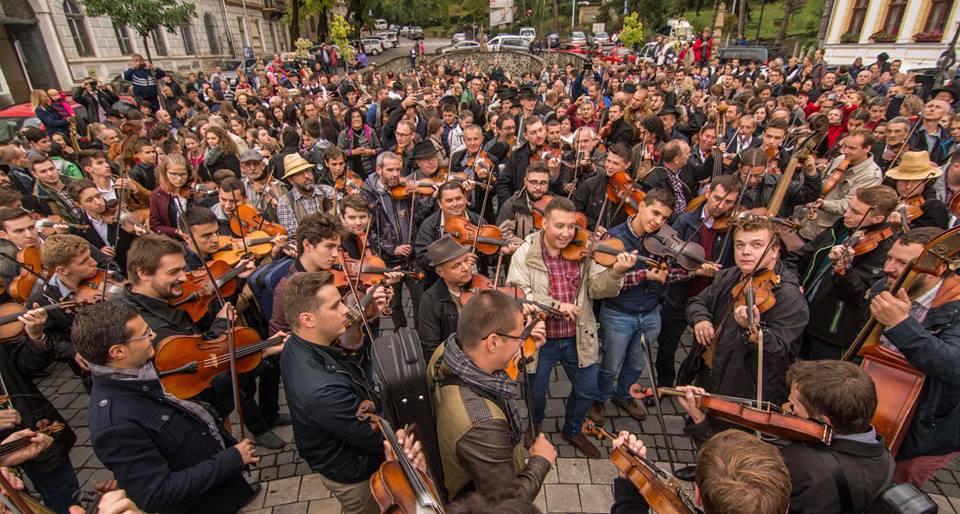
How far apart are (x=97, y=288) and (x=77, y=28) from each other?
26.6 m

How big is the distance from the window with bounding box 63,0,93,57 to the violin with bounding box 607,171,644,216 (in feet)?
90.9

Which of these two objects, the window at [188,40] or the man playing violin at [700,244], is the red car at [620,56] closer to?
the man playing violin at [700,244]

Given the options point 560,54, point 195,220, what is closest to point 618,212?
point 195,220

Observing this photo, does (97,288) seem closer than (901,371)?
No

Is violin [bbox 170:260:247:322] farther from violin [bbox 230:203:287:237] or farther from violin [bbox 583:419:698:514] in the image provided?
violin [bbox 583:419:698:514]

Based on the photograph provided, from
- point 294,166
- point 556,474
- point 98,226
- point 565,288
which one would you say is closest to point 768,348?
point 565,288

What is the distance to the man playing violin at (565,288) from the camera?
3.52m

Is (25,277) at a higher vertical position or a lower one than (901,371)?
higher

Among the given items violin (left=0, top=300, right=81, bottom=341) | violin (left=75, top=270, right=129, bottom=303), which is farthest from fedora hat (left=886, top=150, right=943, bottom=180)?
violin (left=0, top=300, right=81, bottom=341)

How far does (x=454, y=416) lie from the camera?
207 centimetres

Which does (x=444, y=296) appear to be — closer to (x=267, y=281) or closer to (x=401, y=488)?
(x=267, y=281)

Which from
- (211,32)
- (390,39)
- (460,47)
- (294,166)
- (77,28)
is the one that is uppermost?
(211,32)

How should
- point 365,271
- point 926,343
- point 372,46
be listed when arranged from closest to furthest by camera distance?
1. point 926,343
2. point 365,271
3. point 372,46

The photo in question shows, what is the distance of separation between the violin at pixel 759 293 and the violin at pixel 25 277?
546 cm
